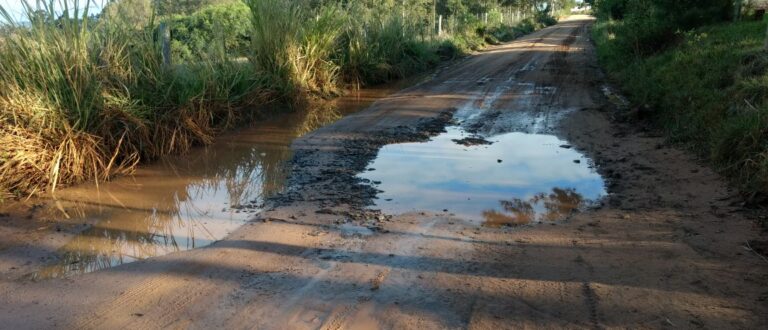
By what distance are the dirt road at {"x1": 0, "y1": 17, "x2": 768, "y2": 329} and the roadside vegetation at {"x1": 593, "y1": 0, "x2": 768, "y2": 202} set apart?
0.45 meters

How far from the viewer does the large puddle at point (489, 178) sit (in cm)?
549

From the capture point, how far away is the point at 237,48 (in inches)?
428

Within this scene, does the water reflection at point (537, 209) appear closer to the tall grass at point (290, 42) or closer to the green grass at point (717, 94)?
the green grass at point (717, 94)

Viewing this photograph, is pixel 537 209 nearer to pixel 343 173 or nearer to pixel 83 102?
pixel 343 173

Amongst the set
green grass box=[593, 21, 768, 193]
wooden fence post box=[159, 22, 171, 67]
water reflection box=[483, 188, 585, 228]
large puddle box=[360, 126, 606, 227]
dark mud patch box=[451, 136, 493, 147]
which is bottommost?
water reflection box=[483, 188, 585, 228]

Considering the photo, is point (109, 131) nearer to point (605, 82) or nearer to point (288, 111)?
point (288, 111)

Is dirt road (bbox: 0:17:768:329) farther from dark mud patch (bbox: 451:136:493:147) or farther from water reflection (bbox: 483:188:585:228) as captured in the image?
dark mud patch (bbox: 451:136:493:147)

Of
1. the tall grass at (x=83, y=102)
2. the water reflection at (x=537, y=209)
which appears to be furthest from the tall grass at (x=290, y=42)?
the water reflection at (x=537, y=209)

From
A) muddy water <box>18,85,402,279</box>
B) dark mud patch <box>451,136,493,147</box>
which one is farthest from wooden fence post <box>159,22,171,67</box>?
dark mud patch <box>451,136,493,147</box>

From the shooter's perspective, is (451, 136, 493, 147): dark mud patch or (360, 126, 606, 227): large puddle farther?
(451, 136, 493, 147): dark mud patch

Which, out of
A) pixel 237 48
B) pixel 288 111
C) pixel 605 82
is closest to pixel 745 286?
pixel 288 111

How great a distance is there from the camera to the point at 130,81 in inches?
293

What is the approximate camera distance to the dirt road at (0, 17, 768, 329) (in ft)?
11.0

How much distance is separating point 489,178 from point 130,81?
490 cm
